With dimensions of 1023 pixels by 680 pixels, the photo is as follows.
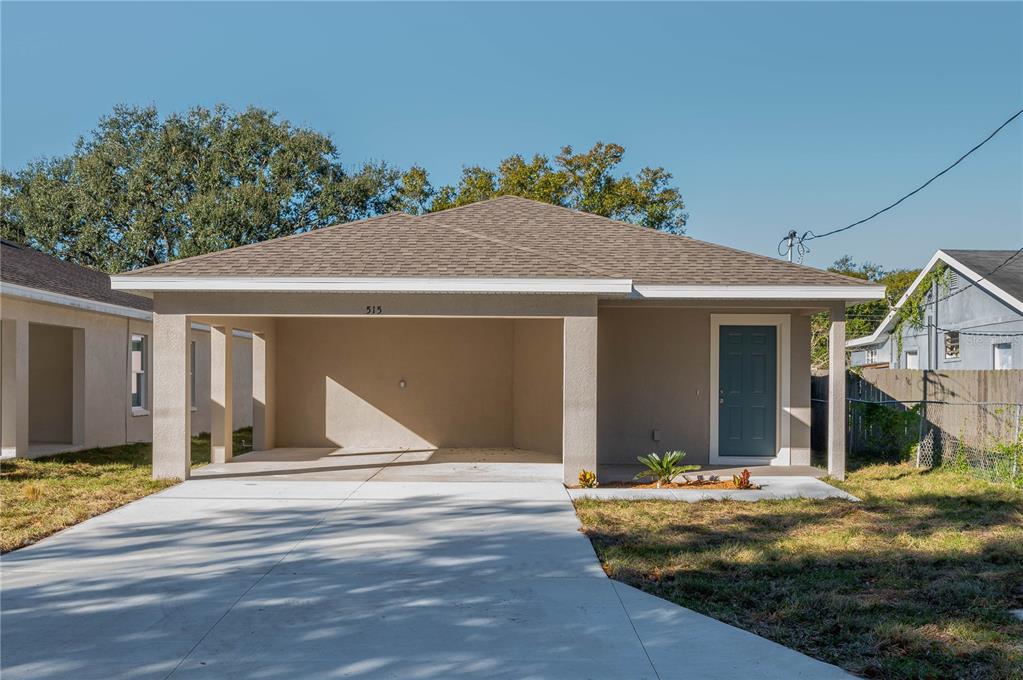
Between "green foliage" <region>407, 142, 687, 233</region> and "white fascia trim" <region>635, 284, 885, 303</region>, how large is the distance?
770 inches

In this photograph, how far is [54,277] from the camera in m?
14.5

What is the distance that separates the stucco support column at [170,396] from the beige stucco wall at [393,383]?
4.11 meters

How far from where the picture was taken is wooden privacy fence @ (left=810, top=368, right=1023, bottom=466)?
11648 mm

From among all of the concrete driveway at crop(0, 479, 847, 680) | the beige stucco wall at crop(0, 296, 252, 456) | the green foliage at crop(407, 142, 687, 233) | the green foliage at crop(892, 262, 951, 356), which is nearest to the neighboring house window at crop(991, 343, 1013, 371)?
the green foliage at crop(892, 262, 951, 356)

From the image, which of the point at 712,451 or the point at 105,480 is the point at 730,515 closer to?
the point at 712,451

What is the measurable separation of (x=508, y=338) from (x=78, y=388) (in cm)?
808

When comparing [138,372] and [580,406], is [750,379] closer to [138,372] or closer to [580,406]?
[580,406]

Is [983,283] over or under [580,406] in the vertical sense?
over

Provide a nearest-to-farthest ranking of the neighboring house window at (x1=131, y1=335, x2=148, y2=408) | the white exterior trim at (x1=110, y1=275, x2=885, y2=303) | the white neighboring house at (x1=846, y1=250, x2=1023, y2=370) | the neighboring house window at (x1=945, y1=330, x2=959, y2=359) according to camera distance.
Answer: the white exterior trim at (x1=110, y1=275, x2=885, y2=303)
the neighboring house window at (x1=131, y1=335, x2=148, y2=408)
the white neighboring house at (x1=846, y1=250, x2=1023, y2=370)
the neighboring house window at (x1=945, y1=330, x2=959, y2=359)

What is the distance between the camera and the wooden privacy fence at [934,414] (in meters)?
11.6

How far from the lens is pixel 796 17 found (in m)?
14.9

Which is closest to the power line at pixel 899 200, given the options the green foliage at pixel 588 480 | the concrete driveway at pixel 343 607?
the green foliage at pixel 588 480

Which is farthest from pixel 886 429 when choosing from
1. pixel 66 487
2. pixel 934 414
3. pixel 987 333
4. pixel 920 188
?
pixel 66 487

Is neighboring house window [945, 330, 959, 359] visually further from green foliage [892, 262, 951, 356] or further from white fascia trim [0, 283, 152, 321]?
white fascia trim [0, 283, 152, 321]
